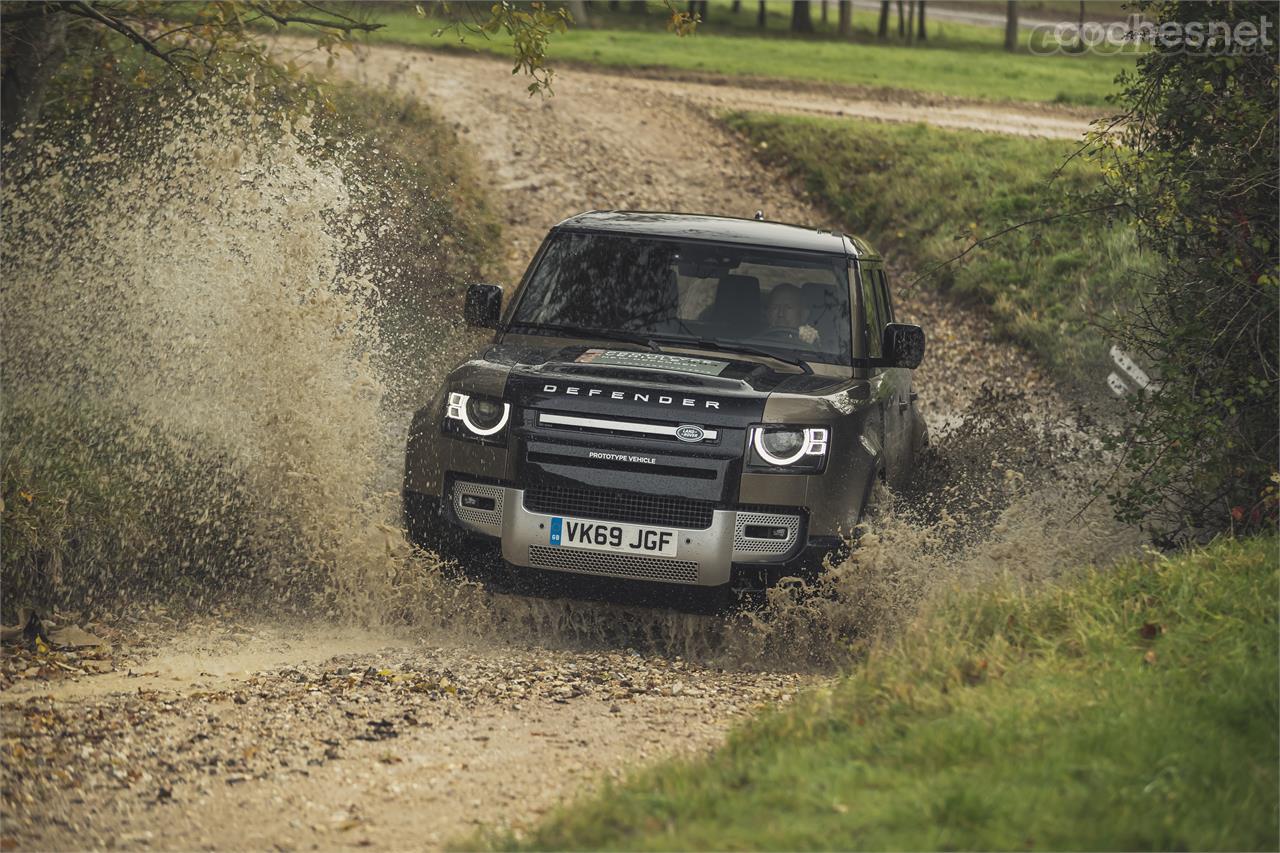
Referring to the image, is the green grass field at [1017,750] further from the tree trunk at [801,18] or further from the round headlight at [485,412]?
the tree trunk at [801,18]

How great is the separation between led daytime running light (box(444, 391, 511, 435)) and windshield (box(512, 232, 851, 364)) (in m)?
1.11

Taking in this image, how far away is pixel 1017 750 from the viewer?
475 centimetres

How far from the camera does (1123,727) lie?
4852mm

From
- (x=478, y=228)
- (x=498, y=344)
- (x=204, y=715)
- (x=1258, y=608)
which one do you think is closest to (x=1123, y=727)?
(x=1258, y=608)

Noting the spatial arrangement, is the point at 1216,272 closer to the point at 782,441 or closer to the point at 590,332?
the point at 782,441

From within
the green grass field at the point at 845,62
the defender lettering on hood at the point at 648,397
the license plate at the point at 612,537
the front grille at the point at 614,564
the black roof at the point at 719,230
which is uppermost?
the green grass field at the point at 845,62

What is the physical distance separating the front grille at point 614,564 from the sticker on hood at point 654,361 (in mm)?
961

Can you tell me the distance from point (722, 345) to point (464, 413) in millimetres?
1520

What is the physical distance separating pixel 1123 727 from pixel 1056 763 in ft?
1.23

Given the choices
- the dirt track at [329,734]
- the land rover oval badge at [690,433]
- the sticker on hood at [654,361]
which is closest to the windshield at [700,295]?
the sticker on hood at [654,361]

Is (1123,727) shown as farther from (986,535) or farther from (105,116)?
(105,116)

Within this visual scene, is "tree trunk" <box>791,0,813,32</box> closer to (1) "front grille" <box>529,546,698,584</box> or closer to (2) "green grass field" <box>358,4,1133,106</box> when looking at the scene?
(2) "green grass field" <box>358,4,1133,106</box>

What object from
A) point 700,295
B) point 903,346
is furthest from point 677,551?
point 903,346

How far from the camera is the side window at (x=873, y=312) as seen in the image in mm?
8219
